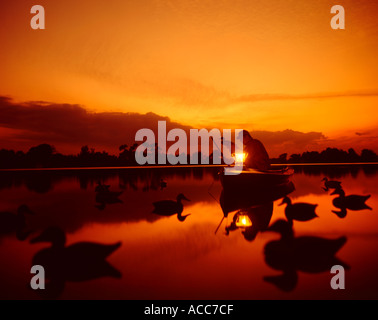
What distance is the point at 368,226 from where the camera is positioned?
1427 centimetres

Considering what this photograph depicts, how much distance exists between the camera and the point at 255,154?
20859 millimetres

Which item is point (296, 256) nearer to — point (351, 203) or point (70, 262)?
point (70, 262)

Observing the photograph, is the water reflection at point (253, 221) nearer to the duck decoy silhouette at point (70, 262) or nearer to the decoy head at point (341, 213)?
the decoy head at point (341, 213)

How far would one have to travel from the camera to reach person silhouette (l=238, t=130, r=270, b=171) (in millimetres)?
20406

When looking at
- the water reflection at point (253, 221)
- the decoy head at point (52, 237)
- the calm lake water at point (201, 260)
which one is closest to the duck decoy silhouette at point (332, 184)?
the calm lake water at point (201, 260)

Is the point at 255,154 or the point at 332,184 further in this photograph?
the point at 332,184

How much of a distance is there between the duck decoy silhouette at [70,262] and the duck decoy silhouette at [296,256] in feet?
12.6

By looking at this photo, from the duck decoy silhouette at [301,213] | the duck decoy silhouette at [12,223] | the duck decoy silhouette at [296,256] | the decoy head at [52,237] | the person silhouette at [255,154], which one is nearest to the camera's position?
the duck decoy silhouette at [296,256]

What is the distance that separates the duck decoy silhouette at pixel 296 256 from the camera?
7.82 m

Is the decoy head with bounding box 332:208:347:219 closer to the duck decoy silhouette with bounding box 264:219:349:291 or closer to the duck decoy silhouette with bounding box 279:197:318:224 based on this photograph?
the duck decoy silhouette with bounding box 279:197:318:224

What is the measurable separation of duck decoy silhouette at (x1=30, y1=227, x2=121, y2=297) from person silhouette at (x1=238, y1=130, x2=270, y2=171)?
1285cm

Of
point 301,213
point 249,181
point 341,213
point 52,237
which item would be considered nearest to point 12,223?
point 52,237

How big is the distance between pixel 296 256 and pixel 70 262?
18.7ft
